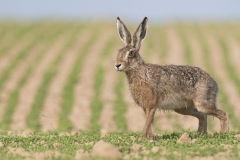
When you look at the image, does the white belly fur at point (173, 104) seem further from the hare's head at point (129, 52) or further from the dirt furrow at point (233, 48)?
the dirt furrow at point (233, 48)

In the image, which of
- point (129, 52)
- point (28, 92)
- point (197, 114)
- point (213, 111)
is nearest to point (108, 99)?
point (28, 92)

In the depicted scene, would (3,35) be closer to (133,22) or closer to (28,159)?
(133,22)

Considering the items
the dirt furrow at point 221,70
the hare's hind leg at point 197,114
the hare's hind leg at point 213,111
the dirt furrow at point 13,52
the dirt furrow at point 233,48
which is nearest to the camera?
the hare's hind leg at point 213,111

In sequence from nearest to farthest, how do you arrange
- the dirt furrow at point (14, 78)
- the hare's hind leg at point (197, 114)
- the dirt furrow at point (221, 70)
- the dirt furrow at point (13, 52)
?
the hare's hind leg at point (197, 114)
the dirt furrow at point (221, 70)
the dirt furrow at point (14, 78)
the dirt furrow at point (13, 52)

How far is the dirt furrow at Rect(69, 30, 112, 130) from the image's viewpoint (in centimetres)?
1800

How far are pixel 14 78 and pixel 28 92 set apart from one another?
12.2 feet

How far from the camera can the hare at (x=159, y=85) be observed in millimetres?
10375

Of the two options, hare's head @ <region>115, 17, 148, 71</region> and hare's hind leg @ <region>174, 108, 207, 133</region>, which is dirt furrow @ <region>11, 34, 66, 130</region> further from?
hare's head @ <region>115, 17, 148, 71</region>

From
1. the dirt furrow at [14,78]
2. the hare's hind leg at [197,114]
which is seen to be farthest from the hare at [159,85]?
the dirt furrow at [14,78]

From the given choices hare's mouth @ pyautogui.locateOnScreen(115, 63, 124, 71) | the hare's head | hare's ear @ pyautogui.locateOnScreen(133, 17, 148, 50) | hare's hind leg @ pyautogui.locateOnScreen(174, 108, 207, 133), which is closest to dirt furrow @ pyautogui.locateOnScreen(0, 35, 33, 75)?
hare's hind leg @ pyautogui.locateOnScreen(174, 108, 207, 133)

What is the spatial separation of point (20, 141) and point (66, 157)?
7.42 ft

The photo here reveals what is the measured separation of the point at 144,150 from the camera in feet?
28.1

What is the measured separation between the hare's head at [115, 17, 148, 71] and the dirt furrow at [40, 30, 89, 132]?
3461 millimetres

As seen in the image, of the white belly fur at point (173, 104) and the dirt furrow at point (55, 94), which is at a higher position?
the dirt furrow at point (55, 94)
